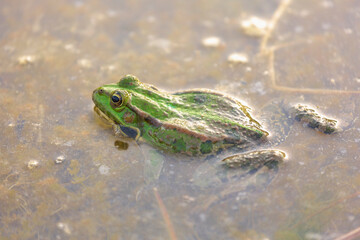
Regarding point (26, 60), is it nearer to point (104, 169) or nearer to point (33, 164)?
point (33, 164)

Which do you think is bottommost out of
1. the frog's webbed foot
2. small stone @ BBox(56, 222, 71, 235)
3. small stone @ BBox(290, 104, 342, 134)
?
small stone @ BBox(56, 222, 71, 235)

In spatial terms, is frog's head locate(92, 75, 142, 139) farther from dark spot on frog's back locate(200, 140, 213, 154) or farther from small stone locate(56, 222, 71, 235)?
small stone locate(56, 222, 71, 235)

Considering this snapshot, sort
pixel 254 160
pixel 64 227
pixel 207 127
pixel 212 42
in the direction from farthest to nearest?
1. pixel 212 42
2. pixel 207 127
3. pixel 254 160
4. pixel 64 227

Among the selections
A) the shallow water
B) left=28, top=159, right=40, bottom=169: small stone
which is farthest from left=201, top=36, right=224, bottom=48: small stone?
left=28, top=159, right=40, bottom=169: small stone

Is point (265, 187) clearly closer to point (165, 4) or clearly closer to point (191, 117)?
point (191, 117)

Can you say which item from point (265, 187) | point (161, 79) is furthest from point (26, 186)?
point (265, 187)

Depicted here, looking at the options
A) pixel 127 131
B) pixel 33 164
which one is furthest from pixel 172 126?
pixel 33 164
